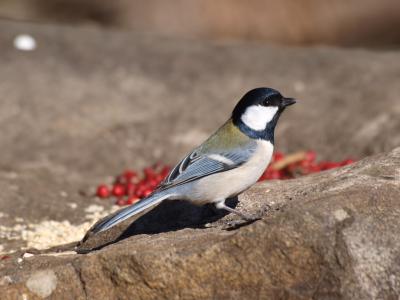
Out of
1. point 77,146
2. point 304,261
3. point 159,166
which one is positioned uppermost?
point 77,146

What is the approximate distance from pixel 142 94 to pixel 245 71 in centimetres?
120

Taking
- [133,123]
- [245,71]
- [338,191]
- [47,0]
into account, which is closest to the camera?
[338,191]

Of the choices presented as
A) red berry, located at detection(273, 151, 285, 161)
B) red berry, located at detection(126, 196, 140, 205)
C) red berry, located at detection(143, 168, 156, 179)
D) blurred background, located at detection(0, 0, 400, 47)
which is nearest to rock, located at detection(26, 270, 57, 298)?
red berry, located at detection(126, 196, 140, 205)

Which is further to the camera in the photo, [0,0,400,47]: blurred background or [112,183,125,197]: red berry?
[0,0,400,47]: blurred background

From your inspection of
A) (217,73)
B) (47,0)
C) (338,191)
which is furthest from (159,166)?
(47,0)

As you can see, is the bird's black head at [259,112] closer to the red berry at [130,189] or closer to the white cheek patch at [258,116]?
the white cheek patch at [258,116]

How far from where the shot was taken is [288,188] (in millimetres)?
4922

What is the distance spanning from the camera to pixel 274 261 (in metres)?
3.72

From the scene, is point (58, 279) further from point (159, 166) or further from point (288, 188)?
point (159, 166)

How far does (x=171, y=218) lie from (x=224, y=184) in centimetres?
56

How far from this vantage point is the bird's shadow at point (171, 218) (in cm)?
496

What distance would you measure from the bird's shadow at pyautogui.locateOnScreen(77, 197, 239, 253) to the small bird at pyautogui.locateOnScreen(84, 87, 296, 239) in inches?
7.2

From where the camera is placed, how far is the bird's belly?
4695mm

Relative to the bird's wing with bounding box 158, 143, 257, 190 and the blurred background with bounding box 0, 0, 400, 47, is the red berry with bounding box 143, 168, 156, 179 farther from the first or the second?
the blurred background with bounding box 0, 0, 400, 47
